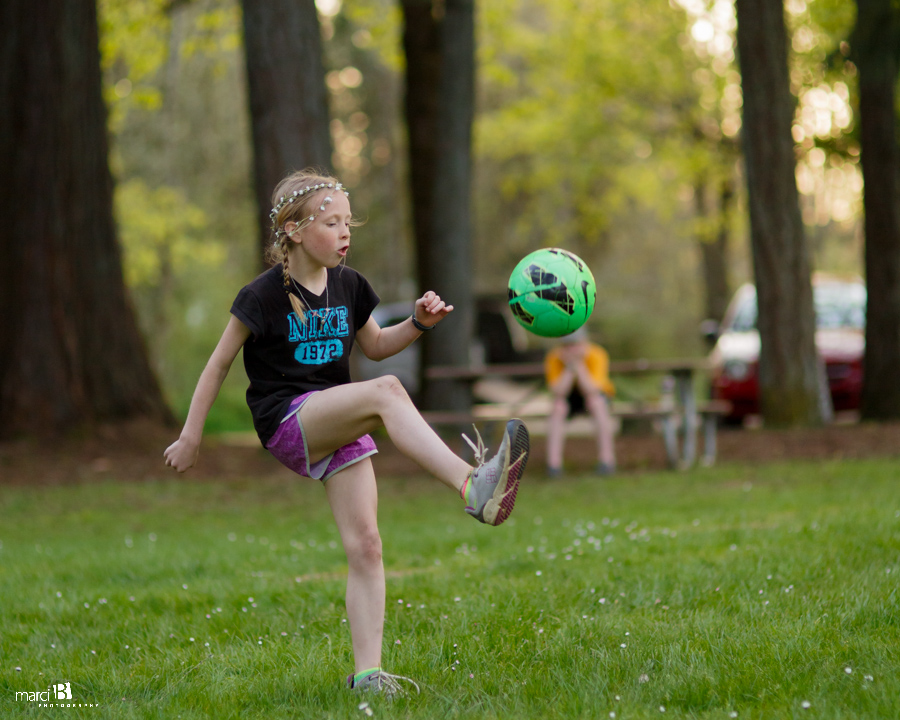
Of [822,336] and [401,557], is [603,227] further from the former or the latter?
[401,557]

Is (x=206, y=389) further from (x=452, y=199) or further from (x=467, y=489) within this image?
(x=452, y=199)

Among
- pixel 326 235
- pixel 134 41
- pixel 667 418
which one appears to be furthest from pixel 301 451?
pixel 134 41

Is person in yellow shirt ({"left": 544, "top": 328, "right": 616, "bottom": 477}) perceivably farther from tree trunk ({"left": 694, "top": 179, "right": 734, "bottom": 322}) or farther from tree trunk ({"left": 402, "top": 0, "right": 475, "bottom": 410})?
tree trunk ({"left": 694, "top": 179, "right": 734, "bottom": 322})

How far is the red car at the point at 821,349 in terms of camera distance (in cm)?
1405

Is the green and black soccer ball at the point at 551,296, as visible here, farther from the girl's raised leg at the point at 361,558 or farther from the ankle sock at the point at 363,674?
the ankle sock at the point at 363,674

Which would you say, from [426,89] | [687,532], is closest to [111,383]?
[426,89]

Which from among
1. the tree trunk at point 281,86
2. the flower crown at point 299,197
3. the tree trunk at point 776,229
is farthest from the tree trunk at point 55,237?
the flower crown at point 299,197

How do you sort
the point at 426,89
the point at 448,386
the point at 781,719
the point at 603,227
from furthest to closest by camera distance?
the point at 603,227 → the point at 426,89 → the point at 448,386 → the point at 781,719

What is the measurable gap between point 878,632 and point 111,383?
32.6ft

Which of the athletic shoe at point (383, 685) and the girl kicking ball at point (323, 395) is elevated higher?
the girl kicking ball at point (323, 395)

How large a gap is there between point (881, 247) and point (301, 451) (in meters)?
10.9

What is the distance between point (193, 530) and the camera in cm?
794

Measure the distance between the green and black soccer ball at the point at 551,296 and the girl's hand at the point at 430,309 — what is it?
45cm

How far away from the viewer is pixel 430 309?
3826mm
